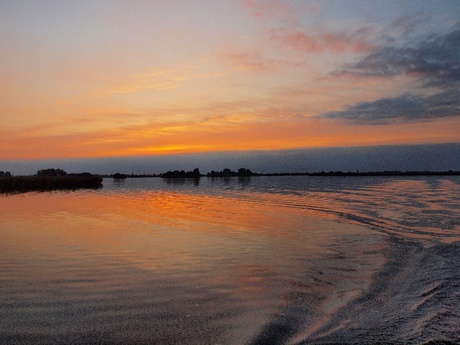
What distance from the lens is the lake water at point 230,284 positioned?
8.25m

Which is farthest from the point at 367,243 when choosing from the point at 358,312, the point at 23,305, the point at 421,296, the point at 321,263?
the point at 23,305

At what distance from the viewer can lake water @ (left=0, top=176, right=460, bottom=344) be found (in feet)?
27.1

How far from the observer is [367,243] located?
768 inches

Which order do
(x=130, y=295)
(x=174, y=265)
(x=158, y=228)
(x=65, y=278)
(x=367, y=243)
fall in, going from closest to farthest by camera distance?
(x=130, y=295) < (x=65, y=278) < (x=174, y=265) < (x=367, y=243) < (x=158, y=228)

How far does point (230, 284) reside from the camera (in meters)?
12.2

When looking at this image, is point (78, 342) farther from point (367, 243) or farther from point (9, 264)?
point (367, 243)

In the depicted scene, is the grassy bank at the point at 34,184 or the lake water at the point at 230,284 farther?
the grassy bank at the point at 34,184

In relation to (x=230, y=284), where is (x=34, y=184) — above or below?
above

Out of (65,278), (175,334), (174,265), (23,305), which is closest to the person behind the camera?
(175,334)

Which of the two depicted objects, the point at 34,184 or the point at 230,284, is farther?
the point at 34,184

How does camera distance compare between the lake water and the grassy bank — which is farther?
the grassy bank

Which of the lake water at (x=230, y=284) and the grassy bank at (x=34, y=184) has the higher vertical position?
the grassy bank at (x=34, y=184)

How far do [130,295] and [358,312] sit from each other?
5.98 m

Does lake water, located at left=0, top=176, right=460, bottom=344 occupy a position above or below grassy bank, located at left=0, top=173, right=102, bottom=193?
below
